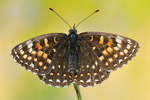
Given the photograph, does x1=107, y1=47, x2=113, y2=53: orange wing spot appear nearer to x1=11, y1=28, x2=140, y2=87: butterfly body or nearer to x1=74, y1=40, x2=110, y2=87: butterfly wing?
x1=11, y1=28, x2=140, y2=87: butterfly body

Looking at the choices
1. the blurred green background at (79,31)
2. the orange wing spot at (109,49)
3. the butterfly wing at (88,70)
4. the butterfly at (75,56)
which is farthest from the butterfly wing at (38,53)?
the blurred green background at (79,31)

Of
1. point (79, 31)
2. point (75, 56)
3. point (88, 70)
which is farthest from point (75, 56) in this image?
point (79, 31)

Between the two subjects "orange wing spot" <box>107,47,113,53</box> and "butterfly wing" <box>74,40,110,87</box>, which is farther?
"orange wing spot" <box>107,47,113,53</box>

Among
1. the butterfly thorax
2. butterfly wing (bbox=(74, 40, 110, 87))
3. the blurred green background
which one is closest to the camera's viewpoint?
butterfly wing (bbox=(74, 40, 110, 87))

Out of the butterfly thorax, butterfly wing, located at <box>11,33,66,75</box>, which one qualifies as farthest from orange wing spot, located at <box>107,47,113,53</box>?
butterfly wing, located at <box>11,33,66,75</box>

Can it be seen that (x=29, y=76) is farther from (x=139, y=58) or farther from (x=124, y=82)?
(x=139, y=58)

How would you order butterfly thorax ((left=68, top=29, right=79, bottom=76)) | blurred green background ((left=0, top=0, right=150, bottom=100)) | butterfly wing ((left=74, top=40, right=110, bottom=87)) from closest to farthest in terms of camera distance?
butterfly wing ((left=74, top=40, right=110, bottom=87)) < butterfly thorax ((left=68, top=29, right=79, bottom=76)) < blurred green background ((left=0, top=0, right=150, bottom=100))
